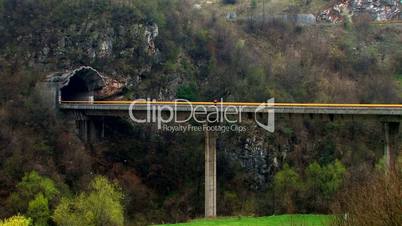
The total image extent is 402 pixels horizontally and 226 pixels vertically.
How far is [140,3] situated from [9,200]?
35.8 meters

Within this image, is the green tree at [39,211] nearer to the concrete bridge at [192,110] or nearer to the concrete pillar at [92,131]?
the concrete bridge at [192,110]

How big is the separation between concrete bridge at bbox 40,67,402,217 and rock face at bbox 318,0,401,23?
56.1m

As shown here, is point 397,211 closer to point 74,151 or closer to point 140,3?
point 74,151

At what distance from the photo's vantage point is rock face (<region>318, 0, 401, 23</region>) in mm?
102250

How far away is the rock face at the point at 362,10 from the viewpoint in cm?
10225

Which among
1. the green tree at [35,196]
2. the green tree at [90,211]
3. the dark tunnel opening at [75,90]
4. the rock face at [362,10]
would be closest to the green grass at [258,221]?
the green tree at [90,211]

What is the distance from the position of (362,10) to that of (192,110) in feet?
221

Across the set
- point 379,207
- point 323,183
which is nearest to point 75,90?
point 323,183

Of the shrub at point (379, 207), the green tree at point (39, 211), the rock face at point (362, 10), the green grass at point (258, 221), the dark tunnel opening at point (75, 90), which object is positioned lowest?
the green grass at point (258, 221)

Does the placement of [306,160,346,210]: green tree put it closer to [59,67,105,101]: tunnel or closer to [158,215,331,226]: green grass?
[158,215,331,226]: green grass

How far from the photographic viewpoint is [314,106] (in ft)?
152

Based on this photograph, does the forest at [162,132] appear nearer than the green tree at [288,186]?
Yes

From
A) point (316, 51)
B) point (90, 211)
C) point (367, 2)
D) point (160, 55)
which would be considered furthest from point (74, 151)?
point (367, 2)

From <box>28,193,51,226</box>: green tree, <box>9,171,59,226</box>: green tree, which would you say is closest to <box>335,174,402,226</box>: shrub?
<box>28,193,51,226</box>: green tree
